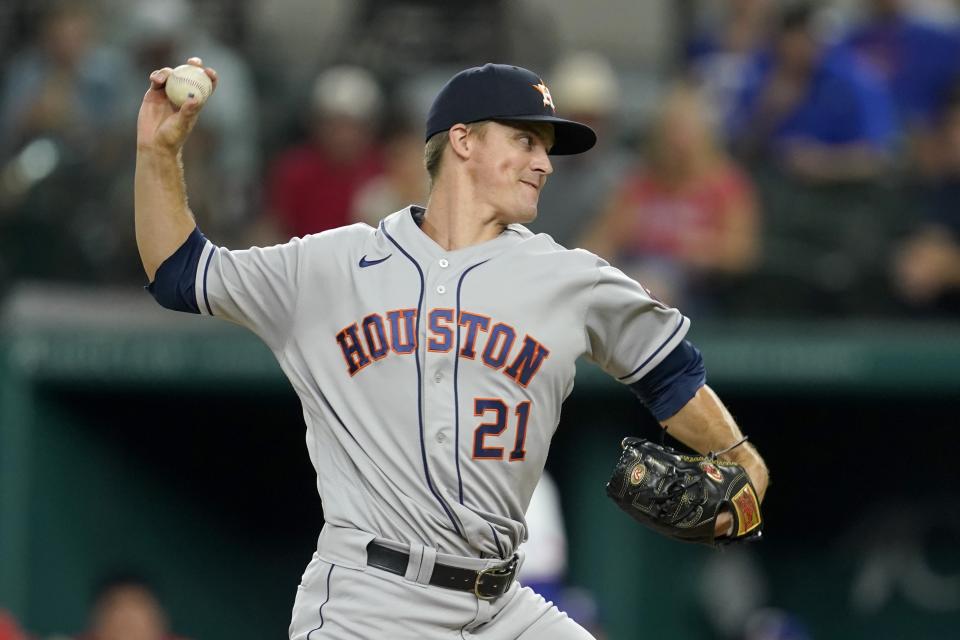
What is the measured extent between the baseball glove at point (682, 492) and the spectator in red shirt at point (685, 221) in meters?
3.54

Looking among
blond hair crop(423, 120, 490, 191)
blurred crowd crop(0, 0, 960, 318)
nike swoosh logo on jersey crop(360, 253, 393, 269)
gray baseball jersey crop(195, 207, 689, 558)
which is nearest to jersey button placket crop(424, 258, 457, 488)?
gray baseball jersey crop(195, 207, 689, 558)

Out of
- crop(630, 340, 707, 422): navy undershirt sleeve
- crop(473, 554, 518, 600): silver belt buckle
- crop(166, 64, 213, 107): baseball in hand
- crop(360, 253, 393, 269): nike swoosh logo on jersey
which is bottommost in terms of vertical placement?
crop(473, 554, 518, 600): silver belt buckle

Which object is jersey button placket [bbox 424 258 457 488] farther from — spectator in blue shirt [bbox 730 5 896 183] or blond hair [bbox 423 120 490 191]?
spectator in blue shirt [bbox 730 5 896 183]

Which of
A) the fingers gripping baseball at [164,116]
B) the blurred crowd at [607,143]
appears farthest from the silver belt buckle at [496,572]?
the blurred crowd at [607,143]

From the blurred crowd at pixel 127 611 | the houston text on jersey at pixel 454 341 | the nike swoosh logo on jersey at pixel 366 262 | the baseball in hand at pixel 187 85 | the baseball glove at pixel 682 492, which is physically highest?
the baseball in hand at pixel 187 85

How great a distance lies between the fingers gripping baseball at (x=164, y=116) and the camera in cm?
367

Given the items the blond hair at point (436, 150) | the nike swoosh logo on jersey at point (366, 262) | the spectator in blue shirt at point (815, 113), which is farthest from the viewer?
the spectator in blue shirt at point (815, 113)

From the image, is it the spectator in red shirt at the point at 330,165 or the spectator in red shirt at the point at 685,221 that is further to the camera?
the spectator in red shirt at the point at 330,165

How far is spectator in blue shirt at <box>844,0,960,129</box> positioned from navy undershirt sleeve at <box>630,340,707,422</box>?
4.76 metres

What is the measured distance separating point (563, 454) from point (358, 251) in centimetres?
503

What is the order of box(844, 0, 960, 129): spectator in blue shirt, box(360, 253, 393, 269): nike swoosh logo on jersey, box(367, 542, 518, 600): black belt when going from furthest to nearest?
box(844, 0, 960, 129): spectator in blue shirt < box(360, 253, 393, 269): nike swoosh logo on jersey < box(367, 542, 518, 600): black belt

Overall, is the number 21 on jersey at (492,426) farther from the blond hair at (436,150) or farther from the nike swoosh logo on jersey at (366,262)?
the blond hair at (436,150)

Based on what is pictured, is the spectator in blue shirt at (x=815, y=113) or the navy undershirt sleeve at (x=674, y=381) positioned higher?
the spectator in blue shirt at (x=815, y=113)

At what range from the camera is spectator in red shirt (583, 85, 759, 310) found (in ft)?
23.9
